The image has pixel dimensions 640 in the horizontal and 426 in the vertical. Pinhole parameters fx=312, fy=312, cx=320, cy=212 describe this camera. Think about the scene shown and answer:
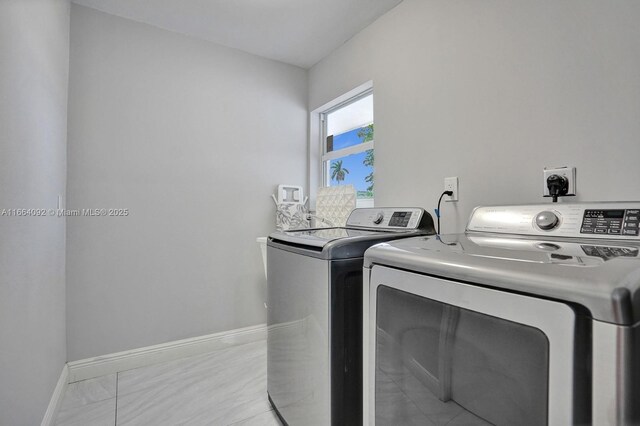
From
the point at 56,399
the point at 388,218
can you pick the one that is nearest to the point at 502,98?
the point at 388,218

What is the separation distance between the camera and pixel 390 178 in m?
2.03

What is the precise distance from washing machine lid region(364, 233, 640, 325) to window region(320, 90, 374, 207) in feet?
5.15

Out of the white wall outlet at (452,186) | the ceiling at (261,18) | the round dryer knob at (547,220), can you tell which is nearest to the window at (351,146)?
the ceiling at (261,18)

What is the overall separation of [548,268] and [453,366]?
1.09ft

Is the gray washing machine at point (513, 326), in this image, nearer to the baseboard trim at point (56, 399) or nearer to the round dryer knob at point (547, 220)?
the round dryer knob at point (547, 220)

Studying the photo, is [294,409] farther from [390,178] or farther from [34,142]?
[34,142]

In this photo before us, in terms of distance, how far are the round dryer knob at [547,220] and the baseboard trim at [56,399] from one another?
86.6 inches

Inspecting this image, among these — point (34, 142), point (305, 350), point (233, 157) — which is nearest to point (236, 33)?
point (233, 157)

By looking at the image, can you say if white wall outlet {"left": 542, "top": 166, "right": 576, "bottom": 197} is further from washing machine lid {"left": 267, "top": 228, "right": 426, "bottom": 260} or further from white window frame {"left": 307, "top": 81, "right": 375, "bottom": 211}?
Answer: white window frame {"left": 307, "top": 81, "right": 375, "bottom": 211}

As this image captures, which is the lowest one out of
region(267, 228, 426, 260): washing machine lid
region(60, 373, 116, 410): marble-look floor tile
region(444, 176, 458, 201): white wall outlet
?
region(60, 373, 116, 410): marble-look floor tile

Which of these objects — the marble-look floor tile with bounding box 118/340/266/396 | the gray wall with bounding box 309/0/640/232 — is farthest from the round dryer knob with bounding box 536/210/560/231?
the marble-look floor tile with bounding box 118/340/266/396

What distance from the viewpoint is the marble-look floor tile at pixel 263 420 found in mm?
1555

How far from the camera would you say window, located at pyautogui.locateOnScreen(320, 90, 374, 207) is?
2.47 metres

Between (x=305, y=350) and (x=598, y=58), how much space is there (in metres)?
1.59
